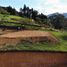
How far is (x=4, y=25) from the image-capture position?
3334 centimetres

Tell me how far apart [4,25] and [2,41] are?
510 inches

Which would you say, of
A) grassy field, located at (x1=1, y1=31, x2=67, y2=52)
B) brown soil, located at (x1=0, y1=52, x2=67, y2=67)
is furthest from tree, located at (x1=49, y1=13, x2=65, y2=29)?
brown soil, located at (x1=0, y1=52, x2=67, y2=67)

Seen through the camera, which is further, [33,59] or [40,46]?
[40,46]

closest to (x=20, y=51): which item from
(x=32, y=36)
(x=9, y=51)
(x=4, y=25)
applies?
(x=9, y=51)

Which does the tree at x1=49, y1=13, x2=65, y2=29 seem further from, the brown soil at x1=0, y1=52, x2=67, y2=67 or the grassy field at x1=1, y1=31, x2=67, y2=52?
the brown soil at x1=0, y1=52, x2=67, y2=67

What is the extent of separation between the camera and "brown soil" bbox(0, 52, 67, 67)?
17.5m

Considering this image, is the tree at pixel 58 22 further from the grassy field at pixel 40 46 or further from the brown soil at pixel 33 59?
the brown soil at pixel 33 59

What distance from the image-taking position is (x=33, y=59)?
17.9 metres

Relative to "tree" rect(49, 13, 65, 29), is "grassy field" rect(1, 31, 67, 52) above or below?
above

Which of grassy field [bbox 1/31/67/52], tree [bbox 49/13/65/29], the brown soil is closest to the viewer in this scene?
the brown soil

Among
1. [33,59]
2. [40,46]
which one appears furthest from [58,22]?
[33,59]

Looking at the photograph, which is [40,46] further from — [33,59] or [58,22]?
[58,22]

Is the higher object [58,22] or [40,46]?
[40,46]

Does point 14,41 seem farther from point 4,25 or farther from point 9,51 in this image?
point 4,25
